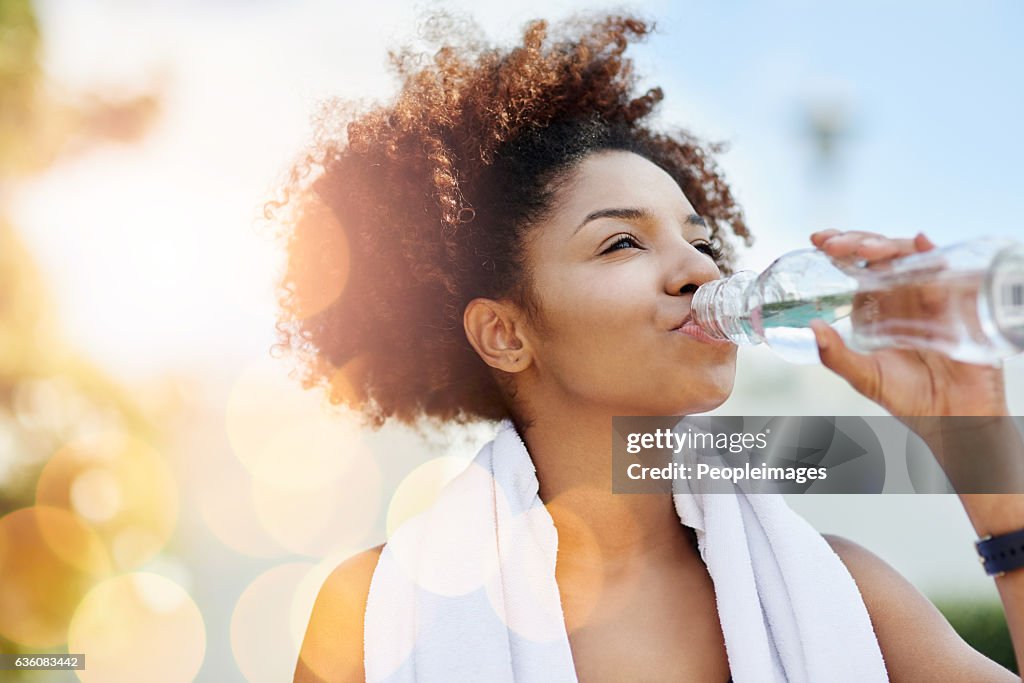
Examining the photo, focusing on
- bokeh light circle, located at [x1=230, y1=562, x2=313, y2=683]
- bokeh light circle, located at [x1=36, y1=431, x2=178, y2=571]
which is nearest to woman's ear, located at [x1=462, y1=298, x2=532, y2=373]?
bokeh light circle, located at [x1=230, y1=562, x2=313, y2=683]

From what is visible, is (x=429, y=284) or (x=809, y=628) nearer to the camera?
(x=809, y=628)

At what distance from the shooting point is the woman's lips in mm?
1708

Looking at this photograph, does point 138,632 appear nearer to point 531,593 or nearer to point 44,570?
point 44,570

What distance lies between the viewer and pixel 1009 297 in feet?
3.73

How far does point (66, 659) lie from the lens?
352 cm

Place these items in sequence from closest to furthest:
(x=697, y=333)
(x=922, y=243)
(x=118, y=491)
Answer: (x=922, y=243)
(x=697, y=333)
(x=118, y=491)

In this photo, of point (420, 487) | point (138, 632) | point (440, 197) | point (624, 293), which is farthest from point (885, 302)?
point (138, 632)

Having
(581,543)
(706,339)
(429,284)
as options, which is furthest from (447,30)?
(581,543)

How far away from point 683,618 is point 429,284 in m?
1.11

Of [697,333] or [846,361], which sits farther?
[697,333]

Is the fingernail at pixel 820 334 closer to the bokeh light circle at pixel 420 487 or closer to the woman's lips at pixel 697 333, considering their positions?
the woman's lips at pixel 697 333

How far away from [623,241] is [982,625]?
3978mm

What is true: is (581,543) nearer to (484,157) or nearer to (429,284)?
(429,284)

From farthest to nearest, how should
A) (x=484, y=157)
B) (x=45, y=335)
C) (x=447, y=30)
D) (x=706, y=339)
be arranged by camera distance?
(x=45, y=335) < (x=447, y=30) < (x=484, y=157) < (x=706, y=339)
